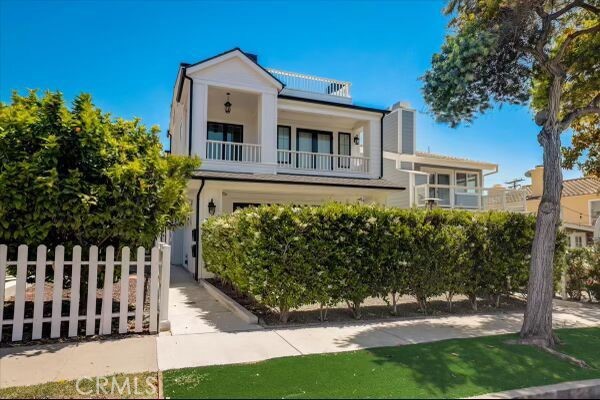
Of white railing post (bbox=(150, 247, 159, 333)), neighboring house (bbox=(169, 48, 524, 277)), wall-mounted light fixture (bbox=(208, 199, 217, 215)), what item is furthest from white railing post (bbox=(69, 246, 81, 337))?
wall-mounted light fixture (bbox=(208, 199, 217, 215))

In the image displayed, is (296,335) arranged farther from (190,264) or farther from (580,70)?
(190,264)

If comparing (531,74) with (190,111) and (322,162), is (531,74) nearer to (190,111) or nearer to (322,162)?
(322,162)

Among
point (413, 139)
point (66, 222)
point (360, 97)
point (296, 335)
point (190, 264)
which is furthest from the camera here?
point (413, 139)

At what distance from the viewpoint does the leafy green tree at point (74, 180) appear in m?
5.95

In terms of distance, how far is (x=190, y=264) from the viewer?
613 inches

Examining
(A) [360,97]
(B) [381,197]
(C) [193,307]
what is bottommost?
(C) [193,307]

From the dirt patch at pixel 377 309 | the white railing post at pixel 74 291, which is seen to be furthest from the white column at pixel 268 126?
the white railing post at pixel 74 291

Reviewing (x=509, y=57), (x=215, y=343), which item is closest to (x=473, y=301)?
(x=509, y=57)

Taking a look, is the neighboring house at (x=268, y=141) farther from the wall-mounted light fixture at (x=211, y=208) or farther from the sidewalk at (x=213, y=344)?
the sidewalk at (x=213, y=344)

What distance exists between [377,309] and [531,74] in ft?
20.9

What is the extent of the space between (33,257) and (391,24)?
1039cm

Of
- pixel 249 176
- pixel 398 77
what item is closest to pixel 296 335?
pixel 249 176

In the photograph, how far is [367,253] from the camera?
784cm

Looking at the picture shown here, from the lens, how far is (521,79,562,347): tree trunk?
644cm
